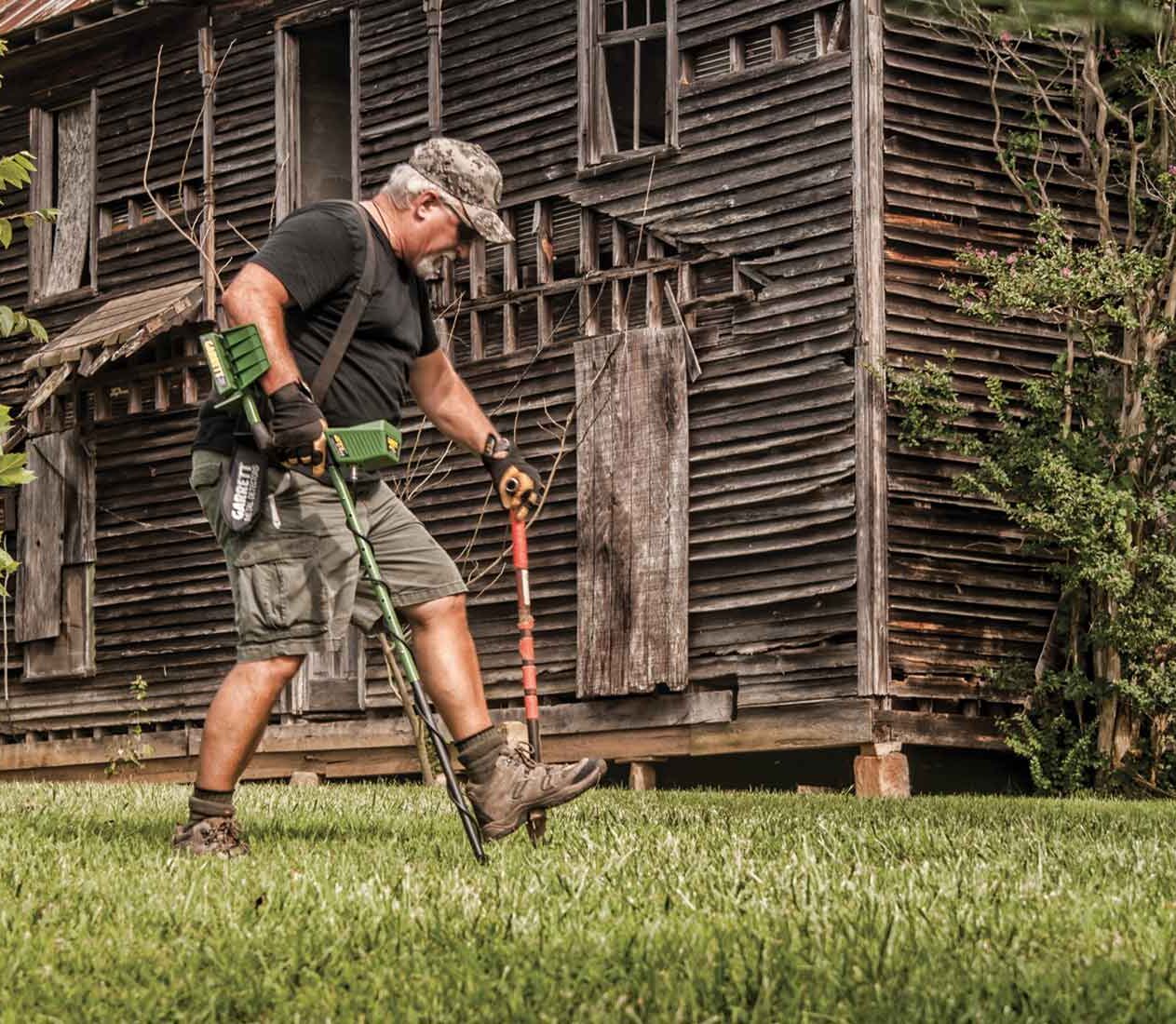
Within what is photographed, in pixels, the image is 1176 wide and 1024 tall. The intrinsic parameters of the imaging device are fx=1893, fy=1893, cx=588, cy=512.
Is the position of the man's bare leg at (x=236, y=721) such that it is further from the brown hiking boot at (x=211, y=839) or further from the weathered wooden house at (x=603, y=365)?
the weathered wooden house at (x=603, y=365)

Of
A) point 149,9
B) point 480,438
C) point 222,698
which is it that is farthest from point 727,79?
point 222,698

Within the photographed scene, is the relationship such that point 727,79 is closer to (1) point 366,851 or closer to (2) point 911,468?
(2) point 911,468

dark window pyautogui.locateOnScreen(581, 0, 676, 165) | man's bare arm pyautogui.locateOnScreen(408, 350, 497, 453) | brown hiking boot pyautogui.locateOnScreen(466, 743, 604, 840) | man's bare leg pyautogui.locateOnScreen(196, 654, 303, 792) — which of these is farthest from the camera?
dark window pyautogui.locateOnScreen(581, 0, 676, 165)

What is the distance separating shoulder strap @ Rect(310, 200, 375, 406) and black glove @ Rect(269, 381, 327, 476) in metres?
0.29

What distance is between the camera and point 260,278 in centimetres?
540

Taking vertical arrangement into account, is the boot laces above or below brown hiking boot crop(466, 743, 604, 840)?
above

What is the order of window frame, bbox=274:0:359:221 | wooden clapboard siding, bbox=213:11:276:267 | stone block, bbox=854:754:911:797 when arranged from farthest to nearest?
wooden clapboard siding, bbox=213:11:276:267 → window frame, bbox=274:0:359:221 → stone block, bbox=854:754:911:797

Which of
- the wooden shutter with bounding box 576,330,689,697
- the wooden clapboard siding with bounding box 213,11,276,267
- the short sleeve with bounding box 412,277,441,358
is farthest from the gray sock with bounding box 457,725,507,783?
the wooden clapboard siding with bounding box 213,11,276,267

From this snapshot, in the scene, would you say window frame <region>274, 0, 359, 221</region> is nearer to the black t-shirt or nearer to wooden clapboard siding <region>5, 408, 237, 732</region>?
wooden clapboard siding <region>5, 408, 237, 732</region>

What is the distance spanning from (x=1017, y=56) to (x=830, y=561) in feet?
11.7

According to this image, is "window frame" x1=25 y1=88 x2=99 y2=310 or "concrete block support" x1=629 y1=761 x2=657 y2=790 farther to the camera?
"window frame" x1=25 y1=88 x2=99 y2=310

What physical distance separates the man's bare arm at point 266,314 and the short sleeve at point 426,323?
64 cm

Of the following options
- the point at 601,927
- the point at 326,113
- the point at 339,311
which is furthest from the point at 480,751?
the point at 326,113

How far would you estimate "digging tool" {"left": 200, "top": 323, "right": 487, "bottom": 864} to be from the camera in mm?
5285
